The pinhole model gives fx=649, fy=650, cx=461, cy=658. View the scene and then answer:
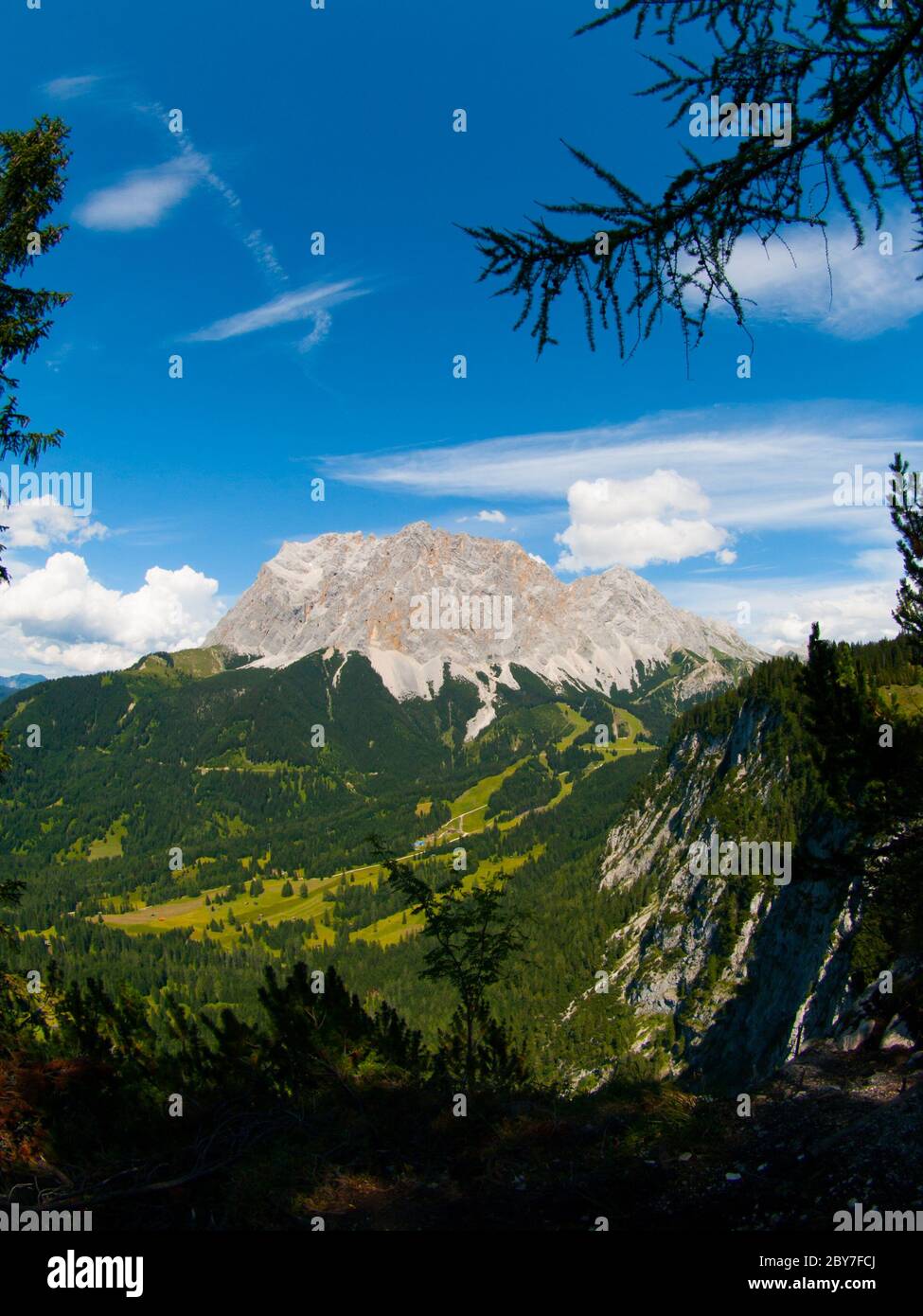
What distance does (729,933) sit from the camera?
90.4m

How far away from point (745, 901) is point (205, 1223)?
96.4 m

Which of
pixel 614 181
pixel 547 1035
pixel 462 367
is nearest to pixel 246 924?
pixel 547 1035

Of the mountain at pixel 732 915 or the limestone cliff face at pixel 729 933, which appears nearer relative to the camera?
the mountain at pixel 732 915

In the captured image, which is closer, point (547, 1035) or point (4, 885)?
point (4, 885)

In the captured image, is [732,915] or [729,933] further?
[732,915]

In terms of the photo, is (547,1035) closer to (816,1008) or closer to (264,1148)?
(816,1008)

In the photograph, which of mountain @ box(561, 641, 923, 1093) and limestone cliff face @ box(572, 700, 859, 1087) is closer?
mountain @ box(561, 641, 923, 1093)

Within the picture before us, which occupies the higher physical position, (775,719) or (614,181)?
(614,181)

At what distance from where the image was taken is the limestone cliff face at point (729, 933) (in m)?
60.2

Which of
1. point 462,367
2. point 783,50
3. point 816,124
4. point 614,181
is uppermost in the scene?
point 462,367

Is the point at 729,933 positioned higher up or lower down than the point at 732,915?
lower down

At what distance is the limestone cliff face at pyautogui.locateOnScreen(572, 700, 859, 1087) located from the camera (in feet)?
198

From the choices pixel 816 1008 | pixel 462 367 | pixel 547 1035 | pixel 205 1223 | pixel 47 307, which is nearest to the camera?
pixel 205 1223

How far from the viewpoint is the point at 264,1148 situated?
10219 mm
